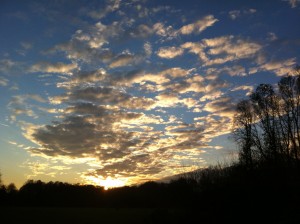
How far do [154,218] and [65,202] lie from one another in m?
58.2

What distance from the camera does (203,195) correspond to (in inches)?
1278

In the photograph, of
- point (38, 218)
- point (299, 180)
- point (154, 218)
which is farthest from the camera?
point (38, 218)

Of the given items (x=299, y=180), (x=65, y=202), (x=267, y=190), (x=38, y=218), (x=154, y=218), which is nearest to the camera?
(x=267, y=190)

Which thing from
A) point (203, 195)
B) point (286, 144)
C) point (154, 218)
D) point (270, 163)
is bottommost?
point (154, 218)

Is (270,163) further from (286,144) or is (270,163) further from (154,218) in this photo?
(154,218)

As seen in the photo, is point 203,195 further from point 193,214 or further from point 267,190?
point 267,190

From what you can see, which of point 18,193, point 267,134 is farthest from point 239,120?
point 18,193

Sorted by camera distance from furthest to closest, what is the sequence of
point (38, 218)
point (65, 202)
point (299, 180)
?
point (65, 202) → point (38, 218) → point (299, 180)

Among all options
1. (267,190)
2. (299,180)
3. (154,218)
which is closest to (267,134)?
(299,180)

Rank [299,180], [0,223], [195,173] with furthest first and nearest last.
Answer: [195,173], [0,223], [299,180]

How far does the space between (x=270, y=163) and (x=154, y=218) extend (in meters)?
14.5

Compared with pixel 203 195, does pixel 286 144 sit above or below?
above

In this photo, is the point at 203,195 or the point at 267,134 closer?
the point at 203,195

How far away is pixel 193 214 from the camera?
1185 inches
